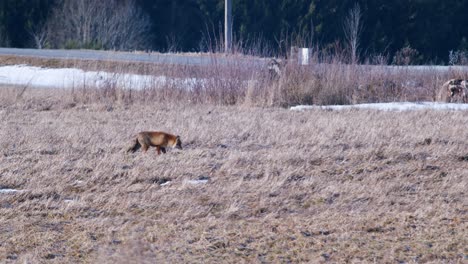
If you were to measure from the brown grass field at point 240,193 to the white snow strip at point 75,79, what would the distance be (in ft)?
14.6

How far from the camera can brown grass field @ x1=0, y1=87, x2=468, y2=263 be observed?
646 cm

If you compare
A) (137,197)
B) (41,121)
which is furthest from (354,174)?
(41,121)

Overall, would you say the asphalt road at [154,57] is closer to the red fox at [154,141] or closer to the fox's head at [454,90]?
the fox's head at [454,90]

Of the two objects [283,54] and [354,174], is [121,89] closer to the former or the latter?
[283,54]

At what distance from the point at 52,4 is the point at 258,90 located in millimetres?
27234

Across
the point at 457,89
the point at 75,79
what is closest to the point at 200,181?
the point at 457,89

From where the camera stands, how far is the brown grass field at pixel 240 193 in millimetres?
6461

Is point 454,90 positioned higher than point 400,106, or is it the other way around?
point 454,90

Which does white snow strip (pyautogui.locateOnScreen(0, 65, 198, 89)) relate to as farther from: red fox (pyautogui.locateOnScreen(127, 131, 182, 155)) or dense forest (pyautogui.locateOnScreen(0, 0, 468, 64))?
dense forest (pyautogui.locateOnScreen(0, 0, 468, 64))

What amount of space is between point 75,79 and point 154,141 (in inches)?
455

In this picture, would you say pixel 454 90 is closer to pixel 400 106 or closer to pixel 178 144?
pixel 400 106

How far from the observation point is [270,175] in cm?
858

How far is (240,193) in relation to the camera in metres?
8.02

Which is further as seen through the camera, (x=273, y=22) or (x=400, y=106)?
(x=273, y=22)
